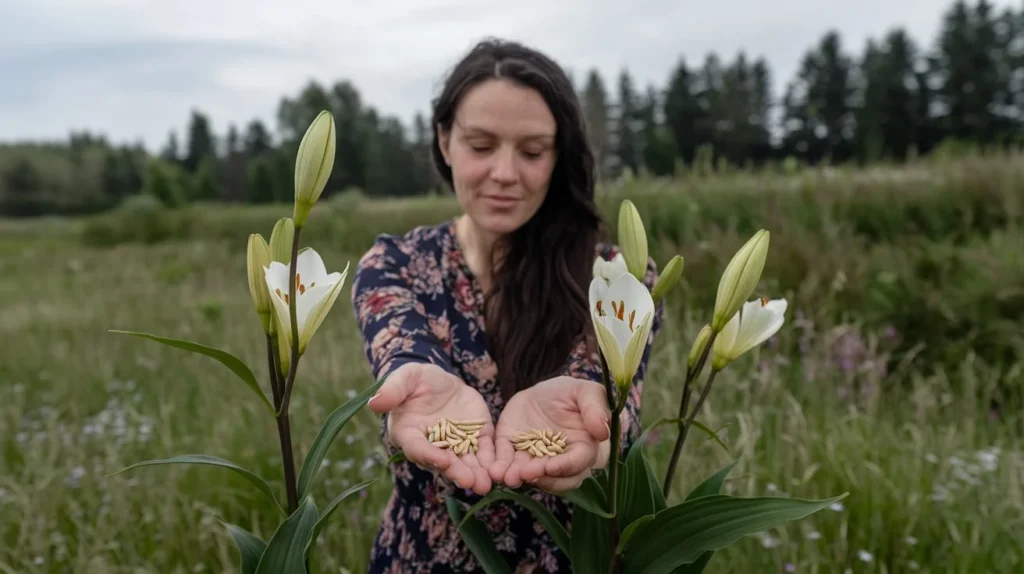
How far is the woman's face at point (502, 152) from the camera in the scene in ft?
3.96

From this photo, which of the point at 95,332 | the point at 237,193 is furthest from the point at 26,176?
the point at 95,332

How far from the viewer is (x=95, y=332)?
4102mm

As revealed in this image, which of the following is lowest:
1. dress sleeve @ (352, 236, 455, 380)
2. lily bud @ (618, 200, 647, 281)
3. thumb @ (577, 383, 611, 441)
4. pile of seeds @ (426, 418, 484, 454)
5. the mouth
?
pile of seeds @ (426, 418, 484, 454)

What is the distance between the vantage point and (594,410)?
755 millimetres

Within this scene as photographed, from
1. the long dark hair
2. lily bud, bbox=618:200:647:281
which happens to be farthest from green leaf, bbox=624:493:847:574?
the long dark hair

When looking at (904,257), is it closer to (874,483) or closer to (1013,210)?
(1013,210)

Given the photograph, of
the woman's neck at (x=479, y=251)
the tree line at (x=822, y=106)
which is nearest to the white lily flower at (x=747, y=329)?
the woman's neck at (x=479, y=251)

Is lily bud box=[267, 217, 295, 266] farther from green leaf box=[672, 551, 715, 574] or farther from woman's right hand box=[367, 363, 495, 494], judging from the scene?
green leaf box=[672, 551, 715, 574]

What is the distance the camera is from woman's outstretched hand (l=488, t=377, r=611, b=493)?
72cm

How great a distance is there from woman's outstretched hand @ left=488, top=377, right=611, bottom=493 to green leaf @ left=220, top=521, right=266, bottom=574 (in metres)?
0.25

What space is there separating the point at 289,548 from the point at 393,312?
0.54 metres

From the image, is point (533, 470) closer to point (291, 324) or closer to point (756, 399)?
point (291, 324)

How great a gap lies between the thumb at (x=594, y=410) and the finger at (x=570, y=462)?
0.02 meters

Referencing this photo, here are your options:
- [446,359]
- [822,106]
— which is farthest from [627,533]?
[822,106]
